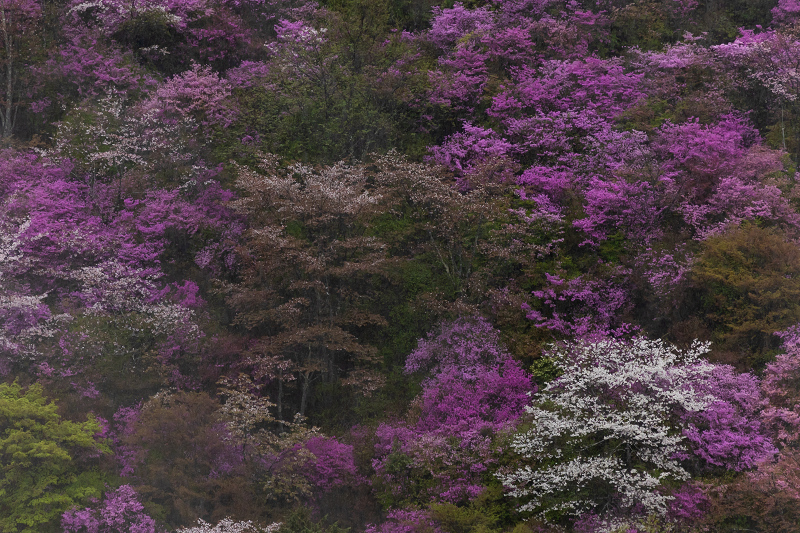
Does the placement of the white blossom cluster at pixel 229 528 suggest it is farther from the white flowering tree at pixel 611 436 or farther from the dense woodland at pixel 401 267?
the white flowering tree at pixel 611 436

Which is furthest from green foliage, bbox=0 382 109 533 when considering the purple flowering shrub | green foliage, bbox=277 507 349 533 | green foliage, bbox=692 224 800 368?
green foliage, bbox=692 224 800 368

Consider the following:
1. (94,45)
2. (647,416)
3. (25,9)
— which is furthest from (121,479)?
(25,9)

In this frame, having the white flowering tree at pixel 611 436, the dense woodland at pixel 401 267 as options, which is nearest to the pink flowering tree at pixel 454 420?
the dense woodland at pixel 401 267

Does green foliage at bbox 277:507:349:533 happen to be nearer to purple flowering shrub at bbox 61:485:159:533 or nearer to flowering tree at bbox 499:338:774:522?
purple flowering shrub at bbox 61:485:159:533

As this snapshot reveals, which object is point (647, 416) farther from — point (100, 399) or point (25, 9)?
point (25, 9)

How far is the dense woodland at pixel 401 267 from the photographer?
1631 cm

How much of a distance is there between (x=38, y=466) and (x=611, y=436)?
13.2 meters

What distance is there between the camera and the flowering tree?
1533 cm

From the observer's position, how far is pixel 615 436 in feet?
51.1

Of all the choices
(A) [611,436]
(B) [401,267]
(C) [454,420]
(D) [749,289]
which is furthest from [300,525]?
(D) [749,289]

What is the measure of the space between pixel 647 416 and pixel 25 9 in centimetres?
2758

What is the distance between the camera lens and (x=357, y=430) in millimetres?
21016

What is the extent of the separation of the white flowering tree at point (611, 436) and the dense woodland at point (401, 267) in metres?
0.08

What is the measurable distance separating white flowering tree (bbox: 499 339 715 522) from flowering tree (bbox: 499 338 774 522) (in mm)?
21
